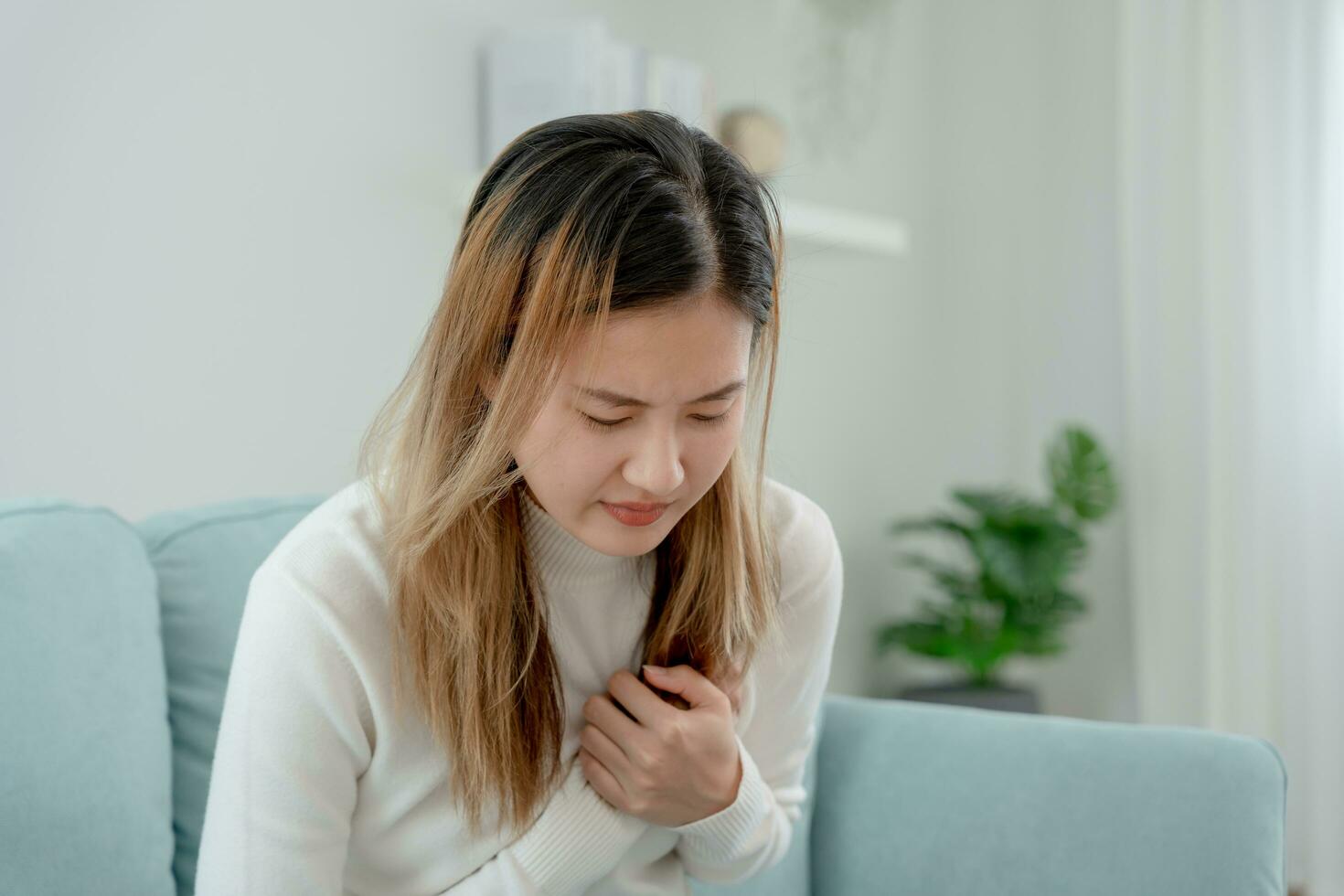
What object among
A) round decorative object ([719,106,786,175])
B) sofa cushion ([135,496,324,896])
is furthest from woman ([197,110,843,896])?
round decorative object ([719,106,786,175])

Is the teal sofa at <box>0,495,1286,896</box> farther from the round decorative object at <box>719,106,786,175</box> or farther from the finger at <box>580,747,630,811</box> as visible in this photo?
the round decorative object at <box>719,106,786,175</box>

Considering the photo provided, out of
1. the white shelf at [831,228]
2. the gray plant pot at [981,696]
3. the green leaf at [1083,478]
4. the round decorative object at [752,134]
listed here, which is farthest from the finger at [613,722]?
the green leaf at [1083,478]

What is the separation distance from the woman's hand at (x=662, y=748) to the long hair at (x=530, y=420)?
0.12 ft

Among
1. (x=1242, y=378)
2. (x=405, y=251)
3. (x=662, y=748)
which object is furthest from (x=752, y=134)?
(x=662, y=748)

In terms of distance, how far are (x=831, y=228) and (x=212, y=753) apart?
188cm

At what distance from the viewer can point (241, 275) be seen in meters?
1.96

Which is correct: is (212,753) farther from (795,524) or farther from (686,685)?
(795,524)

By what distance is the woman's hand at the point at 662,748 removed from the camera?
108 centimetres

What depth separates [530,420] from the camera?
3.09 feet

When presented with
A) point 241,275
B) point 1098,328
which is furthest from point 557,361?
point 1098,328

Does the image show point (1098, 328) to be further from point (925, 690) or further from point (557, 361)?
point (557, 361)

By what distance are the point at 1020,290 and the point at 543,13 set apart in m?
1.64

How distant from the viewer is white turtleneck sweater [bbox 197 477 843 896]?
0.98 metres

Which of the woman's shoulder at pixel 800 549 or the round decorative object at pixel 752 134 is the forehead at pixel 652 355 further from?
the round decorative object at pixel 752 134
